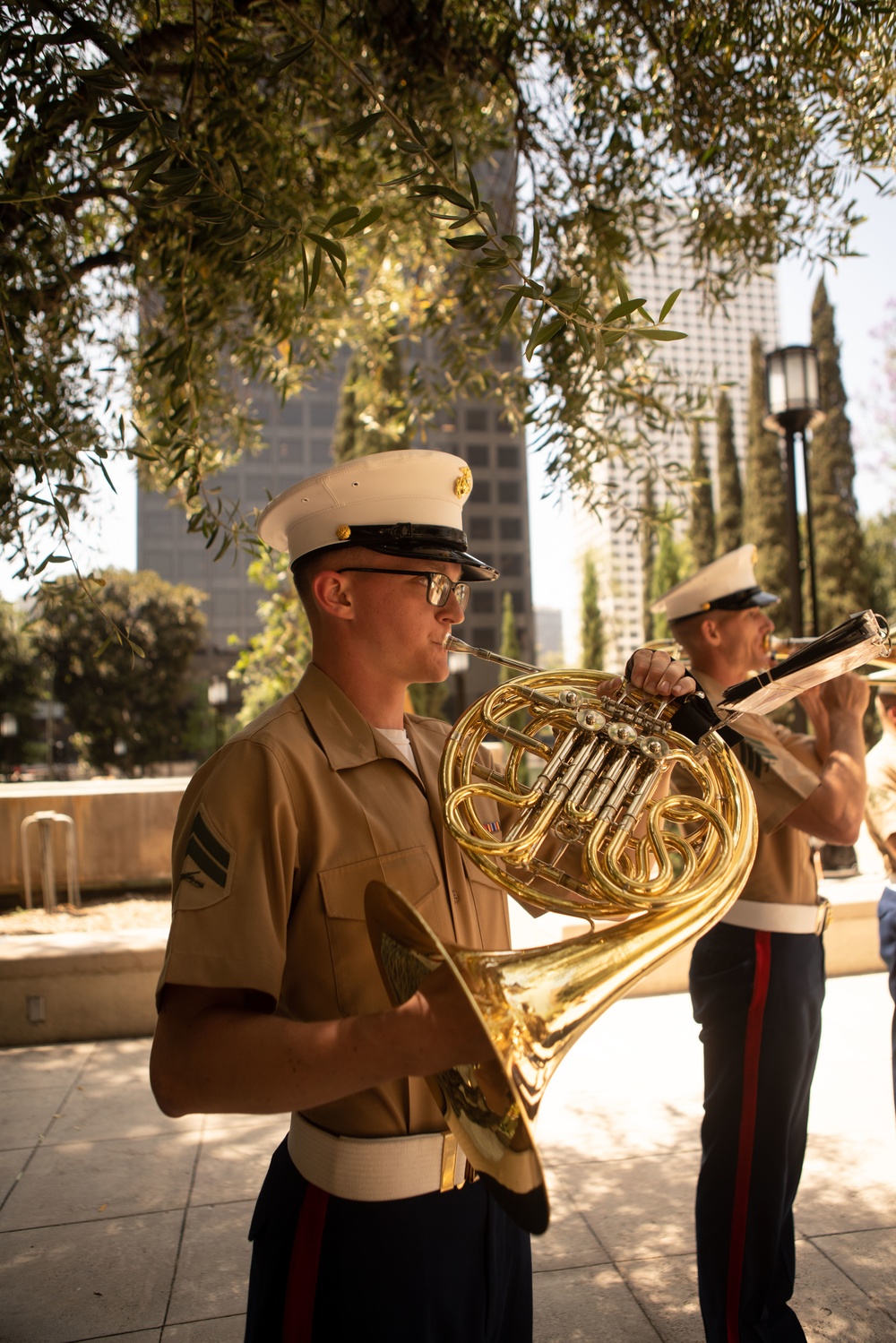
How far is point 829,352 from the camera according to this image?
77.5 feet

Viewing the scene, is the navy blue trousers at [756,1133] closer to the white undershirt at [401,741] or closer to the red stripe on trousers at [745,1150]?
the red stripe on trousers at [745,1150]

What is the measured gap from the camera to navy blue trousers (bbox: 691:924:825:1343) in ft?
7.52

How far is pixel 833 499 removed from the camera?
23.2 metres

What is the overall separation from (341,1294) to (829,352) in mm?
25907

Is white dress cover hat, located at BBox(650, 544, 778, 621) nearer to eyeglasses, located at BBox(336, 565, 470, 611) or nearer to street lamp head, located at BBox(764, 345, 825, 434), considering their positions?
eyeglasses, located at BBox(336, 565, 470, 611)

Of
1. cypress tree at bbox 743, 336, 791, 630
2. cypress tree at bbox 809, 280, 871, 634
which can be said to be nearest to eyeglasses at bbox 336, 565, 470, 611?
cypress tree at bbox 809, 280, 871, 634

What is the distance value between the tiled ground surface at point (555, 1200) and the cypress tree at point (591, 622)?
3172 cm

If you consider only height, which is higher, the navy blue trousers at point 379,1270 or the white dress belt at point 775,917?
the white dress belt at point 775,917

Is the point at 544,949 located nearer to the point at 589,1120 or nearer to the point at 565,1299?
the point at 565,1299

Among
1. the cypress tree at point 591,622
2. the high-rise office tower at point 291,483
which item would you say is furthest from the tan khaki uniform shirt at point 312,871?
the high-rise office tower at point 291,483

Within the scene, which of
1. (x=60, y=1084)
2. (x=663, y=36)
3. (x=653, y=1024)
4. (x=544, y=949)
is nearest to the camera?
(x=544, y=949)

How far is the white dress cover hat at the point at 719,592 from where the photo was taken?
2.92m

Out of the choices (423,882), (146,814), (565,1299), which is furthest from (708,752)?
(146,814)

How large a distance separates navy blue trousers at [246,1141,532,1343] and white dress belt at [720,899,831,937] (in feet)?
4.16
